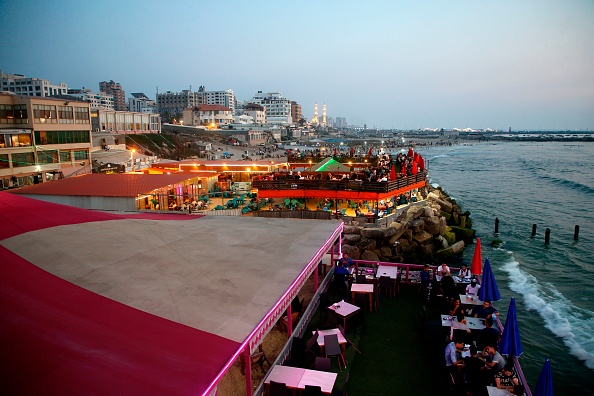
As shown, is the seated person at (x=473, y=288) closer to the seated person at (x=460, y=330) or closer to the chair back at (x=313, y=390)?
the seated person at (x=460, y=330)

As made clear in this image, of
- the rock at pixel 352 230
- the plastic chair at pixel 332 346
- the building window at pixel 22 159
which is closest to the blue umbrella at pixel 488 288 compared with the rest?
the plastic chair at pixel 332 346

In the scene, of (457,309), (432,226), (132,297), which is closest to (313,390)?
(132,297)

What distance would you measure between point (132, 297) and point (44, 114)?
132ft

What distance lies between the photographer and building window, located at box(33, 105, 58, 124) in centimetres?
3816

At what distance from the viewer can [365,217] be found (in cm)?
2336

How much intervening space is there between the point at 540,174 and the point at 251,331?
9184cm

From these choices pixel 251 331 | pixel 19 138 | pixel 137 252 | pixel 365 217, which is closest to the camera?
pixel 251 331

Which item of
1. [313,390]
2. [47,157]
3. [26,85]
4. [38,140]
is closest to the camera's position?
[313,390]

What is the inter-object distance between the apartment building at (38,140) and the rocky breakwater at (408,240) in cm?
2729

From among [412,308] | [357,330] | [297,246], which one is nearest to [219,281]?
[297,246]

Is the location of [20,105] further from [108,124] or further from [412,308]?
[412,308]

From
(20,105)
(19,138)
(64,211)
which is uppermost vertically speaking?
(20,105)

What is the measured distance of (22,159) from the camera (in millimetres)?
35719

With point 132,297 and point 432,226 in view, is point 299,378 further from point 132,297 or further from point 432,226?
point 432,226
